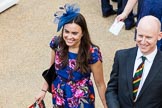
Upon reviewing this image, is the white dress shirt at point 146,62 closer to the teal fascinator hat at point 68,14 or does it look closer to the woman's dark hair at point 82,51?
the woman's dark hair at point 82,51

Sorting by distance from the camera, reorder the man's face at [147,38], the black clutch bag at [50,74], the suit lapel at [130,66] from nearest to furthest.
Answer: the man's face at [147,38] < the suit lapel at [130,66] < the black clutch bag at [50,74]

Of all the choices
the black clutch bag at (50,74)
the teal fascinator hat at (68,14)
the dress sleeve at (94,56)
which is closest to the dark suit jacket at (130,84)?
the dress sleeve at (94,56)

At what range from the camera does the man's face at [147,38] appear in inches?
99.8

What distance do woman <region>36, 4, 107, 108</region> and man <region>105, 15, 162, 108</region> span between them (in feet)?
1.45

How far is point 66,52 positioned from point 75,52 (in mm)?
74

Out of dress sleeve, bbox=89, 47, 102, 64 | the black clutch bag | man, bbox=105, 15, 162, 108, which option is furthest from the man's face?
the black clutch bag

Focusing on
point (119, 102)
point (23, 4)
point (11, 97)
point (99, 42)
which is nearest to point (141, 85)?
point (119, 102)

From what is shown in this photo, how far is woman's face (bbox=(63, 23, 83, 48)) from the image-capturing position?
3096 mm

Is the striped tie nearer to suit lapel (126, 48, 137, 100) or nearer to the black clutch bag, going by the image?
suit lapel (126, 48, 137, 100)

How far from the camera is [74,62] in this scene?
3.20 m

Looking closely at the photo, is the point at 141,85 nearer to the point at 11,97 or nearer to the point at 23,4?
the point at 11,97

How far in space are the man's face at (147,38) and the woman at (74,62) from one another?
68cm

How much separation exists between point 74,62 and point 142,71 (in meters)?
0.74

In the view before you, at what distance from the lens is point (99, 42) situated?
224 inches
